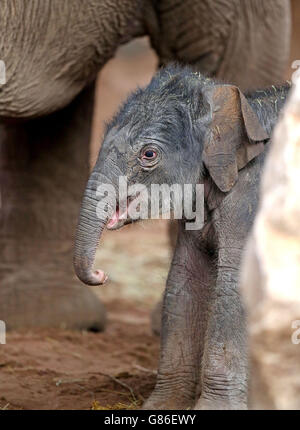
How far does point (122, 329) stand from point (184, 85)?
7.47 feet

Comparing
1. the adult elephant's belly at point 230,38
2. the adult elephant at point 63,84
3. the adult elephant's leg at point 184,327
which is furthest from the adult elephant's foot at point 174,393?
the adult elephant's belly at point 230,38

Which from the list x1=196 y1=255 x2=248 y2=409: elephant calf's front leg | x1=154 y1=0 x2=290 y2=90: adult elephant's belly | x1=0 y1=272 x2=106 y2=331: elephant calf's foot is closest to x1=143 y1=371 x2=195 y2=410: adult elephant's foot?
x1=196 y1=255 x2=248 y2=409: elephant calf's front leg

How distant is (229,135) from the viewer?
3.40 meters

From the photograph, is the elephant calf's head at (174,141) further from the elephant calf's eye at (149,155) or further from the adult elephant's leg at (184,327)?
the adult elephant's leg at (184,327)

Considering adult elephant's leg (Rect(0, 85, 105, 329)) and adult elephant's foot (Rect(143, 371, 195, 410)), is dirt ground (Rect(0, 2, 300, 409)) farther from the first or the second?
adult elephant's leg (Rect(0, 85, 105, 329))

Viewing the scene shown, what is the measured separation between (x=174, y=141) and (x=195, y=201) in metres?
0.22

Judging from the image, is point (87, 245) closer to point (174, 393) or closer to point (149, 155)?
point (149, 155)

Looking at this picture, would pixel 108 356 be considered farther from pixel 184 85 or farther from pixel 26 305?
pixel 184 85

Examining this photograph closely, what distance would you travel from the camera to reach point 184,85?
341cm

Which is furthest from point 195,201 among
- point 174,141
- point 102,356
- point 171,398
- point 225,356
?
point 102,356

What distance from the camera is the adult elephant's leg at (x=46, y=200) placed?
17.3ft

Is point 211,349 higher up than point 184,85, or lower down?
lower down

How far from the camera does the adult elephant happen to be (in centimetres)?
411
